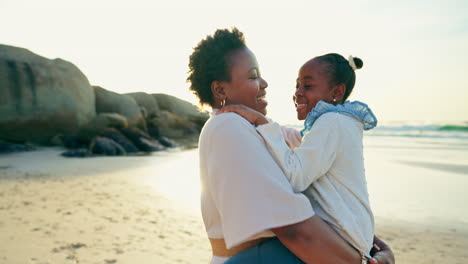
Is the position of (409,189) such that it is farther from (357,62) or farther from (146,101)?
(146,101)

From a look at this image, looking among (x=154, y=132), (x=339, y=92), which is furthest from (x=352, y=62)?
(x=154, y=132)

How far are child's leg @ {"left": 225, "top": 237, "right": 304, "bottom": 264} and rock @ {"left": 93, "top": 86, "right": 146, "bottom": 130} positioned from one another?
20.7m

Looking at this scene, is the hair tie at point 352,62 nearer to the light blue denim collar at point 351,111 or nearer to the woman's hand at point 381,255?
the light blue denim collar at point 351,111

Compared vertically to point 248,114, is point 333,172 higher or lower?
lower

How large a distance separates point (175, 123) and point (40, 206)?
1760 cm

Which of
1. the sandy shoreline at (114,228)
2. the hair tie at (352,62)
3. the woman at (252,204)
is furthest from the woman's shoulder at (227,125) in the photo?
the sandy shoreline at (114,228)

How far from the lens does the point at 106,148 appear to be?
533 inches

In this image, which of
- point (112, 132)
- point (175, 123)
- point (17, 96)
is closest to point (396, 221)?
point (112, 132)

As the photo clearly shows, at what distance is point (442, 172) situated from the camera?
9.78 m

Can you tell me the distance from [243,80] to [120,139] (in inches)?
545

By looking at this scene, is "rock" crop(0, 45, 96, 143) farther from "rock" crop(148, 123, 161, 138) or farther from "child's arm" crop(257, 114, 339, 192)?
"child's arm" crop(257, 114, 339, 192)

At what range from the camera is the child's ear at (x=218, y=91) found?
199cm

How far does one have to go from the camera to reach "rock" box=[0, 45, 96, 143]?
1578 cm

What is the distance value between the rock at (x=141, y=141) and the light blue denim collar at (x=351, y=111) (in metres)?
14.0
